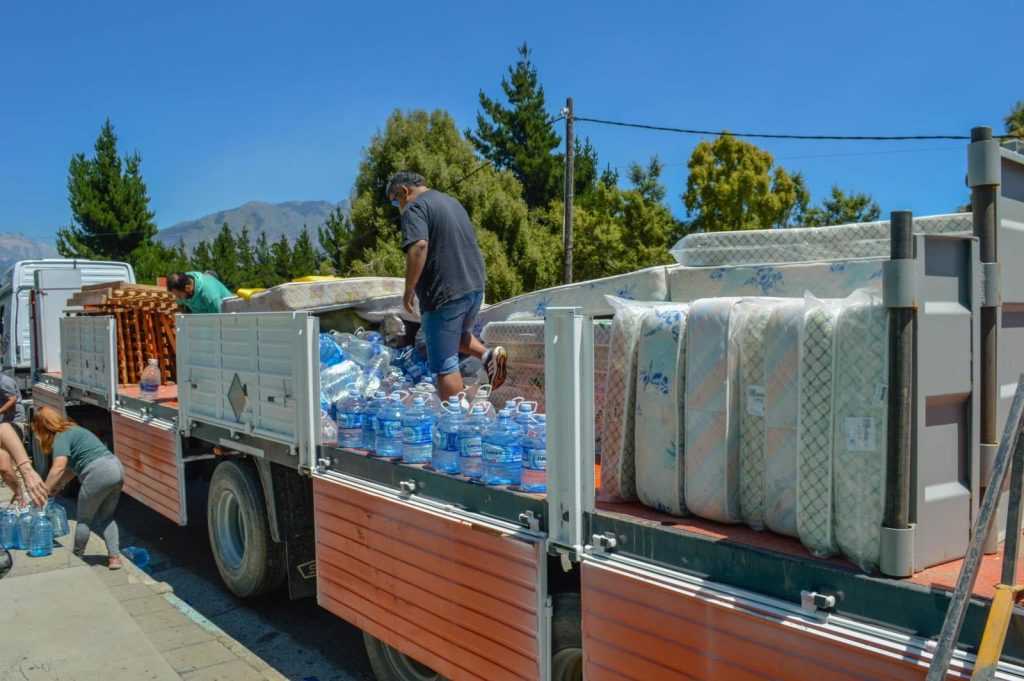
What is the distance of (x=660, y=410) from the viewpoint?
2.79m

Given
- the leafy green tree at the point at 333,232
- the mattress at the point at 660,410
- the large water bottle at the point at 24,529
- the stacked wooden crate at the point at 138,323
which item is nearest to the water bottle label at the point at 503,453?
the mattress at the point at 660,410

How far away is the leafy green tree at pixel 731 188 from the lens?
22.3 metres

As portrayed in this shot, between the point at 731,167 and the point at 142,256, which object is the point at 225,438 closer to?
the point at 731,167

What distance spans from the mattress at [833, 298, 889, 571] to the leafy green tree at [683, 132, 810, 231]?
20884mm

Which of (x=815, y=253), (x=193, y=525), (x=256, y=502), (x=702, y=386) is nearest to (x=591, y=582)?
(x=702, y=386)

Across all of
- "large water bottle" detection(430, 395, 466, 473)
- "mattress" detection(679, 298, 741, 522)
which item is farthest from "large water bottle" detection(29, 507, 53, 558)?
"mattress" detection(679, 298, 741, 522)

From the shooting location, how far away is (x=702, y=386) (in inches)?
104

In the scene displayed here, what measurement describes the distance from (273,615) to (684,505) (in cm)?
385

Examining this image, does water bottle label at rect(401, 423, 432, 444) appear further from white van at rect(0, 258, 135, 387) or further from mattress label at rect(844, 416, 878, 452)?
white van at rect(0, 258, 135, 387)

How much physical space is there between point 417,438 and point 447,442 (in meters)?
0.29

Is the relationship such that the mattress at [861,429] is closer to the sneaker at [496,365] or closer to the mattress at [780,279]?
the mattress at [780,279]

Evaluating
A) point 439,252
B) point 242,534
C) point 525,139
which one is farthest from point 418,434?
point 525,139

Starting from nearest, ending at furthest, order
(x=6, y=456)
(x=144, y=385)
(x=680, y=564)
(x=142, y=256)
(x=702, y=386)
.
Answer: (x=680, y=564) → (x=702, y=386) → (x=6, y=456) → (x=144, y=385) → (x=142, y=256)

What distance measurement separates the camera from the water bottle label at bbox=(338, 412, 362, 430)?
163 inches
